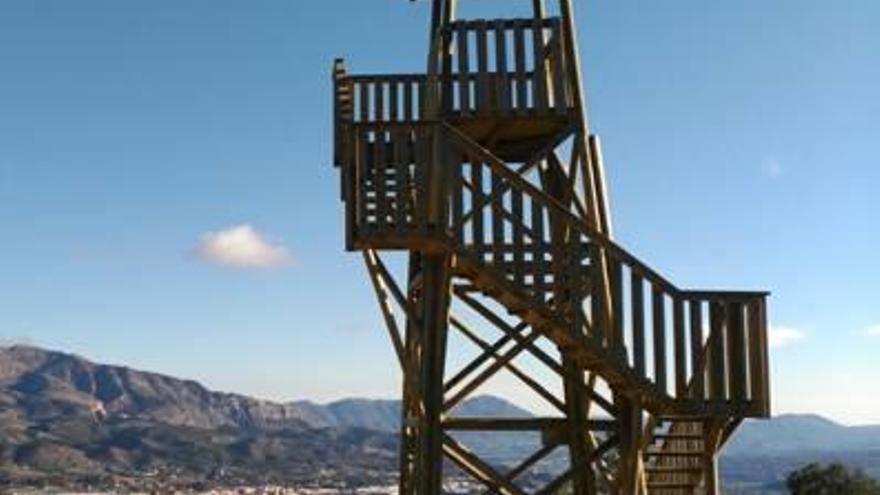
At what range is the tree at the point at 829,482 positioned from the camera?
55.4m

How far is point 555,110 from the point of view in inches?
551

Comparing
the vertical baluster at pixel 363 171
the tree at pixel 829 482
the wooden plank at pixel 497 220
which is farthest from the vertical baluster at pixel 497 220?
the tree at pixel 829 482

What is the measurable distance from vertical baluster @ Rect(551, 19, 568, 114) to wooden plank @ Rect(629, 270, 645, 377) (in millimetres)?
2781

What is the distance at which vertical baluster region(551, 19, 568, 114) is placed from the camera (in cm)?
1398

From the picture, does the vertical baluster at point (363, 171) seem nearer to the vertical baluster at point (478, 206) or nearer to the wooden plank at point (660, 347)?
the vertical baluster at point (478, 206)

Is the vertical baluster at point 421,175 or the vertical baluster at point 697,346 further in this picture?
the vertical baluster at point 421,175

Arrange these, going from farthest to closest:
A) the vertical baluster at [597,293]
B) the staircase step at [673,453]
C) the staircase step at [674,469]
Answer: the staircase step at [674,469] → the staircase step at [673,453] → the vertical baluster at [597,293]

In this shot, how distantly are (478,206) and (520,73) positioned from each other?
2.28m

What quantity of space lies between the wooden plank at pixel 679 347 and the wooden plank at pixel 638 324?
29cm

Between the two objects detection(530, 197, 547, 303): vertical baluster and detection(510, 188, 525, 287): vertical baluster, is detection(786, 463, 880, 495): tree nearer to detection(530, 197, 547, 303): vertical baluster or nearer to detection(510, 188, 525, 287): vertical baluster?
detection(530, 197, 547, 303): vertical baluster

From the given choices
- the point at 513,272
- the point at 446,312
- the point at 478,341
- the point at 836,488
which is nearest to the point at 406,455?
the point at 478,341

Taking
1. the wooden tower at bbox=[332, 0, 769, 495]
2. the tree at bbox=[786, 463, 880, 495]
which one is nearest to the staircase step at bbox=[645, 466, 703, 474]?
the wooden tower at bbox=[332, 0, 769, 495]

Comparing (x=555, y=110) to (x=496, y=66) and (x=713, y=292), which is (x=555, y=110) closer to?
(x=496, y=66)

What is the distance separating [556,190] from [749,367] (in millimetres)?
4132
